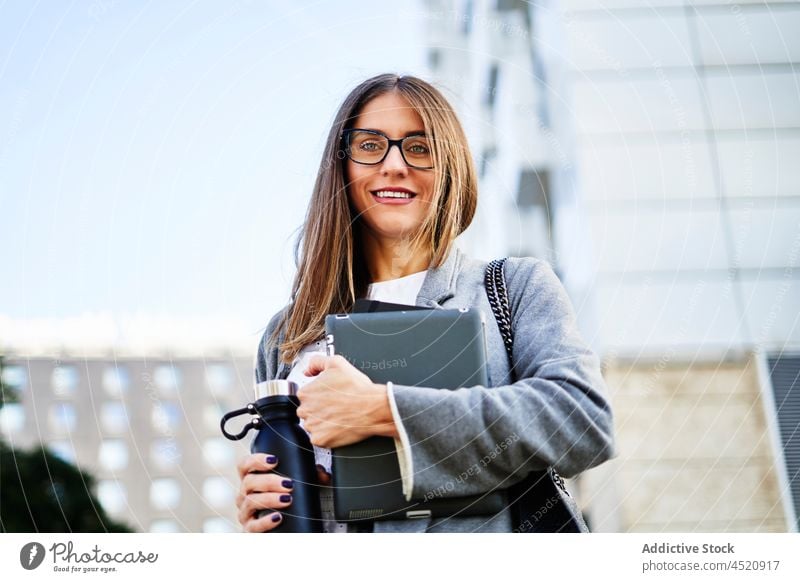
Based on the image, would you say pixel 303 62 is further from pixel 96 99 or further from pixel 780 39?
pixel 780 39

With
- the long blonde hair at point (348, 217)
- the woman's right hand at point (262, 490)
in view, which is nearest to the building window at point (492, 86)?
the long blonde hair at point (348, 217)

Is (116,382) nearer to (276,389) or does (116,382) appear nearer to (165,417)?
(165,417)

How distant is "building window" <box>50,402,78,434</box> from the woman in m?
0.37

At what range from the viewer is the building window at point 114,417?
3.87ft

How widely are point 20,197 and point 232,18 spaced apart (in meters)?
0.40

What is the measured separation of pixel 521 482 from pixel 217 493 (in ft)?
1.63

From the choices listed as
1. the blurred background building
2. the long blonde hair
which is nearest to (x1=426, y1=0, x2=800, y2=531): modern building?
the blurred background building

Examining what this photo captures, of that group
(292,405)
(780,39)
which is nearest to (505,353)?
(292,405)

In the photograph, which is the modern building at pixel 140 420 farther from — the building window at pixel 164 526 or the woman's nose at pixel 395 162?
the woman's nose at pixel 395 162

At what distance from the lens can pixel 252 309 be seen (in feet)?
3.75

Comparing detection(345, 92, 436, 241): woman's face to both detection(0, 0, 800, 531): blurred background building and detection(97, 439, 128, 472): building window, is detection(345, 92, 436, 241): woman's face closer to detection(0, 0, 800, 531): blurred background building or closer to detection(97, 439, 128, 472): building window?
detection(0, 0, 800, 531): blurred background building

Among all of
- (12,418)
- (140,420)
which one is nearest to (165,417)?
(140,420)

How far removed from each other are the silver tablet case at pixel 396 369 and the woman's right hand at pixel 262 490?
0.05 meters

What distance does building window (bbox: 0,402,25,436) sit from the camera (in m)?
1.27
